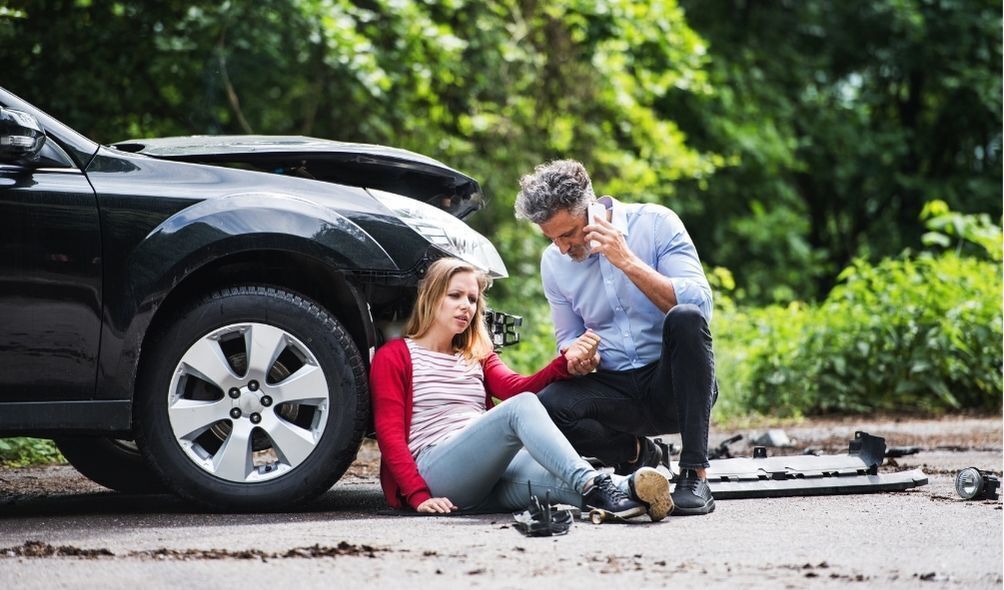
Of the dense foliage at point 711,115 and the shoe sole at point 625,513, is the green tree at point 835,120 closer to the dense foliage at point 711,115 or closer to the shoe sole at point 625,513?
the dense foliage at point 711,115

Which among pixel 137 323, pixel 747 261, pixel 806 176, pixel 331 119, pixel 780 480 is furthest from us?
pixel 806 176

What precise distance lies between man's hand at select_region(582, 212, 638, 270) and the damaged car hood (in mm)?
781

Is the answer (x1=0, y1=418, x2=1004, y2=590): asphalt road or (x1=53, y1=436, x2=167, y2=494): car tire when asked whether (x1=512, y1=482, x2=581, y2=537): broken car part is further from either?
(x1=53, y1=436, x2=167, y2=494): car tire

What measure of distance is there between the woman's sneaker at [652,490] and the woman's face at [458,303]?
89 cm

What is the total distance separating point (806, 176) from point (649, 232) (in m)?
18.0

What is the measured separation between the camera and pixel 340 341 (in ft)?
16.1

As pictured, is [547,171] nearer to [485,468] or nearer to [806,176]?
[485,468]

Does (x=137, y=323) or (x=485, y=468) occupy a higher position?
(x=137, y=323)

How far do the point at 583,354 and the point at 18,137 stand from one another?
6.96 feet

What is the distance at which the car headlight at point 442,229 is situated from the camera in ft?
16.9

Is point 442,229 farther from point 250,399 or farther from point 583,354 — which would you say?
point 250,399

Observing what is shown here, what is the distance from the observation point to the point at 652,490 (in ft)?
15.0

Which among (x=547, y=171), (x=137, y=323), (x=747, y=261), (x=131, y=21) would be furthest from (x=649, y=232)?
(x=747, y=261)

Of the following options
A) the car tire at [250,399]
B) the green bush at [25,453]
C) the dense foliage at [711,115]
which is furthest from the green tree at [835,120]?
the car tire at [250,399]
